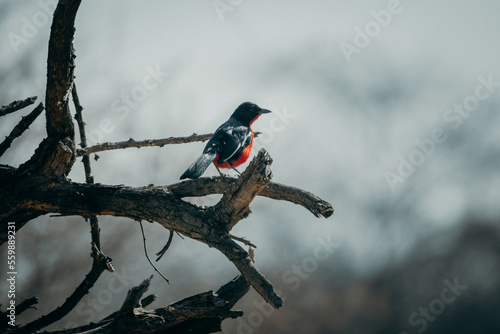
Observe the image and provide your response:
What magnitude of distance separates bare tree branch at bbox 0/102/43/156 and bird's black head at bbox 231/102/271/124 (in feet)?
9.46

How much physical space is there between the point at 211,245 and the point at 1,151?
256 centimetres

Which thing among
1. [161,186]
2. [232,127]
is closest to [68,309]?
[161,186]

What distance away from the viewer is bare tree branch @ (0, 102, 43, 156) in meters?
5.18

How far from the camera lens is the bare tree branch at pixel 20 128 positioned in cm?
518

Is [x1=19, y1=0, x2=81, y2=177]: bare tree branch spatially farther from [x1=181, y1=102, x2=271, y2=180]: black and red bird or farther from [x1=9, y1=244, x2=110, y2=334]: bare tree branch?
[x1=181, y1=102, x2=271, y2=180]: black and red bird

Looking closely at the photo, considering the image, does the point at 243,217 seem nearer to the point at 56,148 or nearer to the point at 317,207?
the point at 317,207

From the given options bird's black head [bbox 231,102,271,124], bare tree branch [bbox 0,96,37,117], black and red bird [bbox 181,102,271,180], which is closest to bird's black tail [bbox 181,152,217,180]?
black and red bird [bbox 181,102,271,180]

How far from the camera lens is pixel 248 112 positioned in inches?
284

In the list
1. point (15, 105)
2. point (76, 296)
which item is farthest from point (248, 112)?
point (76, 296)

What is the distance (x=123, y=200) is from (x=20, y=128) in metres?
1.48

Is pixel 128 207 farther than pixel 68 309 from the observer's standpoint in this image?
No

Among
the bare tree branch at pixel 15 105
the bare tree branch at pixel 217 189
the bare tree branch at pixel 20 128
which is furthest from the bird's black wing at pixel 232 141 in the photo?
the bare tree branch at pixel 15 105

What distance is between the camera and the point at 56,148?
185 inches

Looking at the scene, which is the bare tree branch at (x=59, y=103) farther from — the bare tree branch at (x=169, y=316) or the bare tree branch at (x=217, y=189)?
the bare tree branch at (x=169, y=316)
